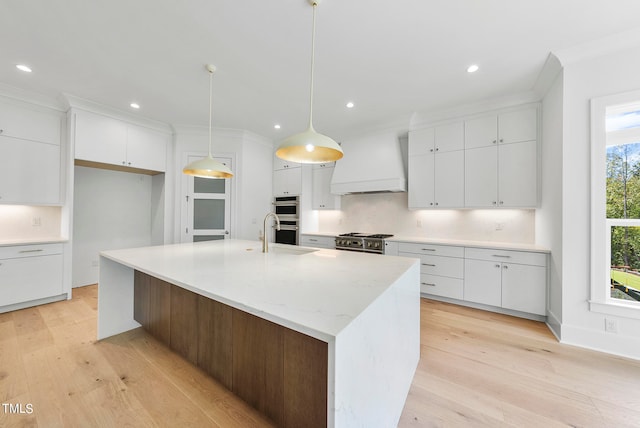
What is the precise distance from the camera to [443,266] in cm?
315

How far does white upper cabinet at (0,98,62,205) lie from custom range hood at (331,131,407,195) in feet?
12.4

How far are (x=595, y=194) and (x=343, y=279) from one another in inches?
93.2

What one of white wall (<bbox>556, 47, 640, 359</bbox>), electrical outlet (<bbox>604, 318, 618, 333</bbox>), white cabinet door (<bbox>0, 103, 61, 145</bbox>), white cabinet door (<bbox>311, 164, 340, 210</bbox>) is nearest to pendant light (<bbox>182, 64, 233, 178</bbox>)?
white cabinet door (<bbox>311, 164, 340, 210</bbox>)

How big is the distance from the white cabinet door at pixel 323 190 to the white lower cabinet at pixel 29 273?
3.62 m

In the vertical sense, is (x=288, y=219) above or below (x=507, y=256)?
above

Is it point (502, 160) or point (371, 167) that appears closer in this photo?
point (502, 160)

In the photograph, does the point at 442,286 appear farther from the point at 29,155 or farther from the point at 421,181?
the point at 29,155

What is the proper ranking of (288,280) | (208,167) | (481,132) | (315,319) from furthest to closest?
(481,132) → (208,167) → (288,280) → (315,319)

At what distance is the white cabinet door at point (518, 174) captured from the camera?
9.22ft

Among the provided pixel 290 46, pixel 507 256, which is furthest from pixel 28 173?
pixel 507 256

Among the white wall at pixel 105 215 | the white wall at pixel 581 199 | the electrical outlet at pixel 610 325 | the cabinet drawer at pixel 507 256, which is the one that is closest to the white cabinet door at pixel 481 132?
the white wall at pixel 581 199

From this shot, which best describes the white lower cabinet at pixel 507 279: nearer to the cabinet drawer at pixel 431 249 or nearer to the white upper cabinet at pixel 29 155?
the cabinet drawer at pixel 431 249

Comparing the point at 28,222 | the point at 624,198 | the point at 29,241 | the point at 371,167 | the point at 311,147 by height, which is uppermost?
the point at 371,167

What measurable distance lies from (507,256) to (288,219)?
10.8 feet
